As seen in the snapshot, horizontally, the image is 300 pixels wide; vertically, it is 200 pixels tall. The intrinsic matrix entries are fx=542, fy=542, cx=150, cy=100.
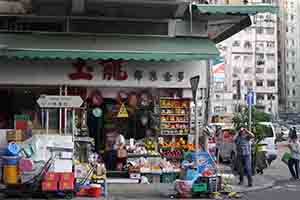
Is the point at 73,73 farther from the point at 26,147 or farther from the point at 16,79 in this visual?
the point at 26,147

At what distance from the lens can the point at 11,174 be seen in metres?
12.9

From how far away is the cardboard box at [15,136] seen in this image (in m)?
13.7

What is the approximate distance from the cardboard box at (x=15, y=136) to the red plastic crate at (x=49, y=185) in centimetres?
150

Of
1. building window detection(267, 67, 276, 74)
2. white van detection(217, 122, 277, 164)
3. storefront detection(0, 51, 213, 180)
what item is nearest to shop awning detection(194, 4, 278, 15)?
storefront detection(0, 51, 213, 180)

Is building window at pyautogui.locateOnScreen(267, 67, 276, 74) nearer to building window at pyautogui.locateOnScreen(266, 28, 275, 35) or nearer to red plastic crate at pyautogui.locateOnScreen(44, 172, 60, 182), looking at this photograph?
building window at pyautogui.locateOnScreen(266, 28, 275, 35)

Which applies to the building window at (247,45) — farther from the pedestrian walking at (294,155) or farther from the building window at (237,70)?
the pedestrian walking at (294,155)

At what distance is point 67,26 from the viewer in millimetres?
15547

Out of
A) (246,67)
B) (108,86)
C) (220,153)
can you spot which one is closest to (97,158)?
(108,86)

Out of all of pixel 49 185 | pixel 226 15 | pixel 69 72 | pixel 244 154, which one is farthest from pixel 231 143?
pixel 49 185

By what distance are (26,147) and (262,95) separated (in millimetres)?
84797

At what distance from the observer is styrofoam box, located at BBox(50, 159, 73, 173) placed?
13.1m

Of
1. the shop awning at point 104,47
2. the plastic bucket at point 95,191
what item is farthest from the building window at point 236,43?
the plastic bucket at point 95,191

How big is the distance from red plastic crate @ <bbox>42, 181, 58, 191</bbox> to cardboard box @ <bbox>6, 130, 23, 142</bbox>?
59.0 inches

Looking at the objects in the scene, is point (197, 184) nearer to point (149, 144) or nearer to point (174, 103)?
point (149, 144)
